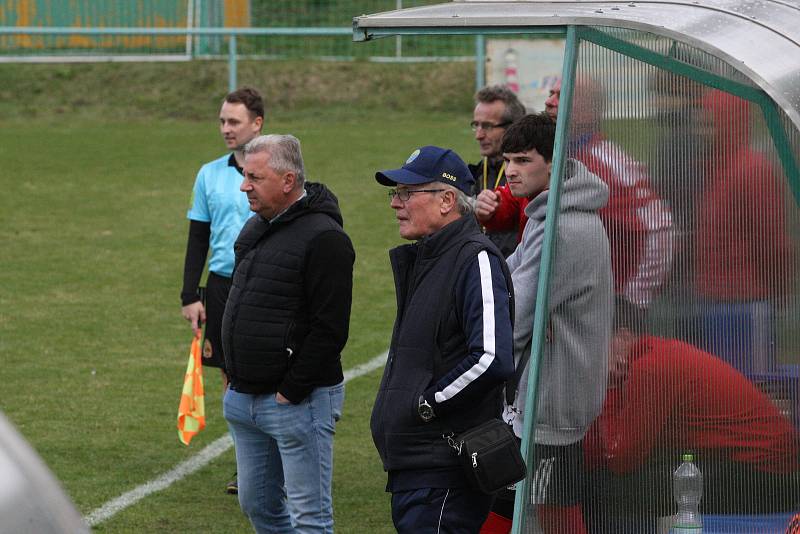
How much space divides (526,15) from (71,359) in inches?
278

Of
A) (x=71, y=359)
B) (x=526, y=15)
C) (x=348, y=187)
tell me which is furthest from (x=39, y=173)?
(x=526, y=15)

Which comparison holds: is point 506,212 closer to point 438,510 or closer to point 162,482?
point 438,510

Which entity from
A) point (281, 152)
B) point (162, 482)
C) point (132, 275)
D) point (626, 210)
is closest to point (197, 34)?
point (132, 275)

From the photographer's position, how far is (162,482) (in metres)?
8.01

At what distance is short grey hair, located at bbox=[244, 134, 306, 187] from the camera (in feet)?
18.9

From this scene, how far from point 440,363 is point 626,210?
2.76ft

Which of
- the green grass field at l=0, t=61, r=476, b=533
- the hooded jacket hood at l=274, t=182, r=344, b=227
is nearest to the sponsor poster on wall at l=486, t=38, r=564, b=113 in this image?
the green grass field at l=0, t=61, r=476, b=533

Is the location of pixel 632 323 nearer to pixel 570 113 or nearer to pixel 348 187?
pixel 570 113

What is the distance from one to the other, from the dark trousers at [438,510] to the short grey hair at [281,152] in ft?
5.08

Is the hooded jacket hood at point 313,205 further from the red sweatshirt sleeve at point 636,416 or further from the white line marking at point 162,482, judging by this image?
the white line marking at point 162,482

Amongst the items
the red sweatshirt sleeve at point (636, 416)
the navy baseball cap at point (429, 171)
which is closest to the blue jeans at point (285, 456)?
the navy baseball cap at point (429, 171)

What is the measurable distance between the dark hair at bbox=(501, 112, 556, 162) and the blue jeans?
1.26 m

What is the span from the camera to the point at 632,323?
4.91 metres

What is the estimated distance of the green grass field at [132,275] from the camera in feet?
26.7
